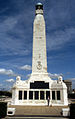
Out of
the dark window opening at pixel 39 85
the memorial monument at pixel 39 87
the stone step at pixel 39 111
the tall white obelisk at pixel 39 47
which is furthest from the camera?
the tall white obelisk at pixel 39 47

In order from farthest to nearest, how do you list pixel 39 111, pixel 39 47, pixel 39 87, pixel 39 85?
pixel 39 47 → pixel 39 85 → pixel 39 87 → pixel 39 111

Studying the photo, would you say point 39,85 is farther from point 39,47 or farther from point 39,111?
point 39,111

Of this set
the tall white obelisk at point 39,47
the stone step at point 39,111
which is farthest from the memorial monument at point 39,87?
the stone step at point 39,111

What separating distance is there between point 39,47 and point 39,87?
10.0m

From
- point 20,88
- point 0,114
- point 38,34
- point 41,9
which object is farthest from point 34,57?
point 0,114

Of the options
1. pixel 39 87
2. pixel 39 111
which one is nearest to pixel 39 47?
pixel 39 87

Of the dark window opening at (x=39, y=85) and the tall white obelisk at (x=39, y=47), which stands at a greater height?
the tall white obelisk at (x=39, y=47)

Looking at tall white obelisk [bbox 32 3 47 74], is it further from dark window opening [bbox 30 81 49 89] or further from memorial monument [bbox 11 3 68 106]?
dark window opening [bbox 30 81 49 89]

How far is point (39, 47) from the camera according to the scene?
35.2 meters

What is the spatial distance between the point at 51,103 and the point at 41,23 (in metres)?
20.1

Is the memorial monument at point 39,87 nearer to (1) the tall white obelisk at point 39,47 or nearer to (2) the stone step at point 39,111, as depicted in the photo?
(1) the tall white obelisk at point 39,47

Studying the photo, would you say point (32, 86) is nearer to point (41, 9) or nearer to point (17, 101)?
point (17, 101)

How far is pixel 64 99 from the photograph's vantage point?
1169 inches

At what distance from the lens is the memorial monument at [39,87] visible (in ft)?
98.6
